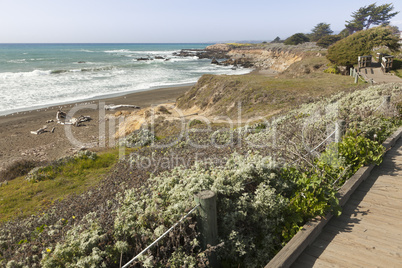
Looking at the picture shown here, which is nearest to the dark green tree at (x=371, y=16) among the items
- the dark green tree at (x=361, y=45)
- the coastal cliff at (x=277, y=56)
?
the coastal cliff at (x=277, y=56)

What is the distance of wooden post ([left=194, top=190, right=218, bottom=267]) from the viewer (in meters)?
3.56

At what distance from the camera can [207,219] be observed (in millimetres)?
3596

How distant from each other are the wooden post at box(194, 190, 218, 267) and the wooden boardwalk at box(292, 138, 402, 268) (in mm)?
1243

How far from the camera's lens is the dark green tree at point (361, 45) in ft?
80.5

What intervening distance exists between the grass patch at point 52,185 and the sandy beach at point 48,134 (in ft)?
16.0

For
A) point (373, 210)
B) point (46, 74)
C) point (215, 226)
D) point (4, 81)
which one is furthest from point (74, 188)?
point (46, 74)

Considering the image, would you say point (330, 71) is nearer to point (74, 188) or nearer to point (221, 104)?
point (221, 104)

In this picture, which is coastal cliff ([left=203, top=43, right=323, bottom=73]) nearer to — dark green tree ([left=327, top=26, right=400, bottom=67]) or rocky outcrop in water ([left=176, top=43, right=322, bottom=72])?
rocky outcrop in water ([left=176, top=43, right=322, bottom=72])

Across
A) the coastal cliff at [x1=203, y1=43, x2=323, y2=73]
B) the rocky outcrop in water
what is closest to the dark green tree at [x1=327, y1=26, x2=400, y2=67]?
the coastal cliff at [x1=203, y1=43, x2=323, y2=73]

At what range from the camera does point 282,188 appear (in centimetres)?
465

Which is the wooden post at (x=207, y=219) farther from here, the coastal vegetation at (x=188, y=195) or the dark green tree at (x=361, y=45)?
the dark green tree at (x=361, y=45)

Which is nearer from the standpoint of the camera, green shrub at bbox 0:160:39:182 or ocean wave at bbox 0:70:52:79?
green shrub at bbox 0:160:39:182

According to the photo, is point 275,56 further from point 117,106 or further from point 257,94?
point 257,94

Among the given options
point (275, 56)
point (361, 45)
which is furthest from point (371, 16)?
point (361, 45)
